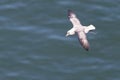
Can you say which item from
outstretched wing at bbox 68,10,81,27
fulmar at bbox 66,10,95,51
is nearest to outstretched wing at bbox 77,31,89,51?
fulmar at bbox 66,10,95,51

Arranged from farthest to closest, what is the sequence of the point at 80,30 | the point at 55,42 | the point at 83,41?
the point at 55,42, the point at 80,30, the point at 83,41

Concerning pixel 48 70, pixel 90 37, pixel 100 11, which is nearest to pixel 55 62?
pixel 48 70

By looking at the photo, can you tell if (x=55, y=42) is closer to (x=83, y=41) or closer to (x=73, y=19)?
(x=73, y=19)

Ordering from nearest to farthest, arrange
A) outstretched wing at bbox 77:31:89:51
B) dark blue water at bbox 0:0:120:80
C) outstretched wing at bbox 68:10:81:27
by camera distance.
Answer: outstretched wing at bbox 77:31:89:51, dark blue water at bbox 0:0:120:80, outstretched wing at bbox 68:10:81:27

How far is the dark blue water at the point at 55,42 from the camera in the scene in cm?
1483

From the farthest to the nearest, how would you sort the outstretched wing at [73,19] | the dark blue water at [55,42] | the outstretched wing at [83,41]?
the outstretched wing at [73,19] < the dark blue water at [55,42] < the outstretched wing at [83,41]

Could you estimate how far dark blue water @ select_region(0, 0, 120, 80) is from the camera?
14.8m

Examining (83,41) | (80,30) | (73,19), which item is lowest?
(83,41)

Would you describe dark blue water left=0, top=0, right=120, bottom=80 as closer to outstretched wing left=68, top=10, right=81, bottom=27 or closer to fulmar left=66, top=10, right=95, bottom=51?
outstretched wing left=68, top=10, right=81, bottom=27

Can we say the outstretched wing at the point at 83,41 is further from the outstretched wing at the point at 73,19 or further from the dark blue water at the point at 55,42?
the dark blue water at the point at 55,42

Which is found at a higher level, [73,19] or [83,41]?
[73,19]

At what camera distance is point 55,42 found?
1566 cm

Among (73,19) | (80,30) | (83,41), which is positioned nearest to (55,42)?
(73,19)

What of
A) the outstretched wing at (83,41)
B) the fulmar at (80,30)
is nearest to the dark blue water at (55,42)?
the fulmar at (80,30)
